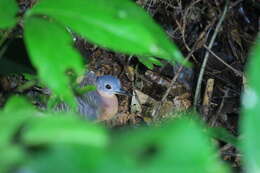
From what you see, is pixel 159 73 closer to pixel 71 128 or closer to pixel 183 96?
pixel 183 96

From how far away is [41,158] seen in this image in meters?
0.42

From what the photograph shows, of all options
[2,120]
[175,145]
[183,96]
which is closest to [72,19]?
[2,120]

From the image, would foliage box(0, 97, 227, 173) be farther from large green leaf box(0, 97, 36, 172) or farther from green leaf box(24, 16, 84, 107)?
green leaf box(24, 16, 84, 107)

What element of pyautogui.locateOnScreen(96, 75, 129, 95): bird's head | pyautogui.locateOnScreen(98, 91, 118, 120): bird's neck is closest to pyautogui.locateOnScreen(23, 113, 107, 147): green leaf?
pyautogui.locateOnScreen(98, 91, 118, 120): bird's neck

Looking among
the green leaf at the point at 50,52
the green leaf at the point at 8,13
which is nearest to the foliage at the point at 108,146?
the green leaf at the point at 50,52

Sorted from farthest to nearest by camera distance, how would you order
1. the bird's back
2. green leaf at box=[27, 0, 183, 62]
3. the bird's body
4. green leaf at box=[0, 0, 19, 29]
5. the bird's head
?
the bird's head < the bird's body < the bird's back < green leaf at box=[0, 0, 19, 29] < green leaf at box=[27, 0, 183, 62]

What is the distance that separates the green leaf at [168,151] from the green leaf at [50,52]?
345 millimetres

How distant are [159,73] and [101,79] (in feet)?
1.64

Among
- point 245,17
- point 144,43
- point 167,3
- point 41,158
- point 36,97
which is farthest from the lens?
point 245,17

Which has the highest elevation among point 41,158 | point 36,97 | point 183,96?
point 183,96

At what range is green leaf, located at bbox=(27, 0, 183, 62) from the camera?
0.74 m

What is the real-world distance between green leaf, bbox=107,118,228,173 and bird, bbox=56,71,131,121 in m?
2.64

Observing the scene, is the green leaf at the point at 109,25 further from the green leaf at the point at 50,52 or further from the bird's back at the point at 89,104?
the bird's back at the point at 89,104

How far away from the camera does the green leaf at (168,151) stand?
42 cm
